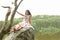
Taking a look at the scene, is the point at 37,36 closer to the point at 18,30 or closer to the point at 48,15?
the point at 48,15

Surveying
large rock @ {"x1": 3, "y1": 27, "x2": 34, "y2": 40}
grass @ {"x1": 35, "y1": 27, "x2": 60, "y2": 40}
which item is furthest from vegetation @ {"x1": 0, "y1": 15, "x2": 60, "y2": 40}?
large rock @ {"x1": 3, "y1": 27, "x2": 34, "y2": 40}

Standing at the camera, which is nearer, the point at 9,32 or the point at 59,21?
the point at 9,32

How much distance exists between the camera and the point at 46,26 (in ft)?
23.4

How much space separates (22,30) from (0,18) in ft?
8.24

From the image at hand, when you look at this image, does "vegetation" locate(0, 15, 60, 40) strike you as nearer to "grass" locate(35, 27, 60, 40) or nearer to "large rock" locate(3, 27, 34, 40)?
"grass" locate(35, 27, 60, 40)

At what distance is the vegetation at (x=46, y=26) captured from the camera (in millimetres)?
7004

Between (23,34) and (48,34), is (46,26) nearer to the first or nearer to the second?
(48,34)

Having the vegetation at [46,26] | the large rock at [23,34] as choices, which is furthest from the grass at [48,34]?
the large rock at [23,34]

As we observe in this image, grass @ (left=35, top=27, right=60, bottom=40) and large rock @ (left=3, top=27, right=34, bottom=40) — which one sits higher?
large rock @ (left=3, top=27, right=34, bottom=40)

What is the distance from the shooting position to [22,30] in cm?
478

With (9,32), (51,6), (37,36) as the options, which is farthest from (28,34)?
(51,6)

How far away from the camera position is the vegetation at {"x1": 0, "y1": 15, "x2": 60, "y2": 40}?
7.00 meters

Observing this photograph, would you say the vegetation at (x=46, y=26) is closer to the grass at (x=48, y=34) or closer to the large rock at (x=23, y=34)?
the grass at (x=48, y=34)

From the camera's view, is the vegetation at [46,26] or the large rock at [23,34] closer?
the large rock at [23,34]
